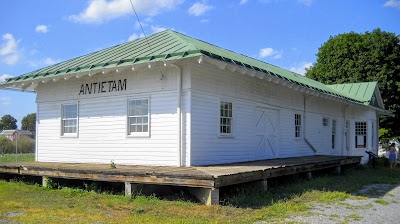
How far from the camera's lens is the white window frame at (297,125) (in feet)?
59.8

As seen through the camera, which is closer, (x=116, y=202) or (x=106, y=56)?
(x=116, y=202)

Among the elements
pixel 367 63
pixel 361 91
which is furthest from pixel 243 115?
pixel 367 63

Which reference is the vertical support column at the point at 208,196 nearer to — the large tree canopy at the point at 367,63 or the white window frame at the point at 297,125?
the white window frame at the point at 297,125

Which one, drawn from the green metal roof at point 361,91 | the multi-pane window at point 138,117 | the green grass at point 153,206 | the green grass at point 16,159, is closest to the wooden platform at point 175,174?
the green grass at point 153,206

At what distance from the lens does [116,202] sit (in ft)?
30.8

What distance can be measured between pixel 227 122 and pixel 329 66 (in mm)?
26921

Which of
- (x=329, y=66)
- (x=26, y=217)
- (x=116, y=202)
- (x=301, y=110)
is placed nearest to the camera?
(x=26, y=217)

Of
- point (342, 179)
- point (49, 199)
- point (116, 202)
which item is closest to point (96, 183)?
point (49, 199)

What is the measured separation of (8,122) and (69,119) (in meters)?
97.1

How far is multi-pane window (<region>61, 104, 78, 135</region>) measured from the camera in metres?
14.2

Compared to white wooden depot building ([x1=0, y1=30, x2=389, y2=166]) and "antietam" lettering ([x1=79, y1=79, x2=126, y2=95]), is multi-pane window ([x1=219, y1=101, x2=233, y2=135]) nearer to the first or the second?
white wooden depot building ([x1=0, y1=30, x2=389, y2=166])

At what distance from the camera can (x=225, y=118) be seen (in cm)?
1305

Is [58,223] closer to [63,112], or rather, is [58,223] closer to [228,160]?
[228,160]

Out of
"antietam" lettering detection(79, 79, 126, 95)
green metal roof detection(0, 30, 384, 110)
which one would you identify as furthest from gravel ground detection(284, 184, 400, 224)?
"antietam" lettering detection(79, 79, 126, 95)
